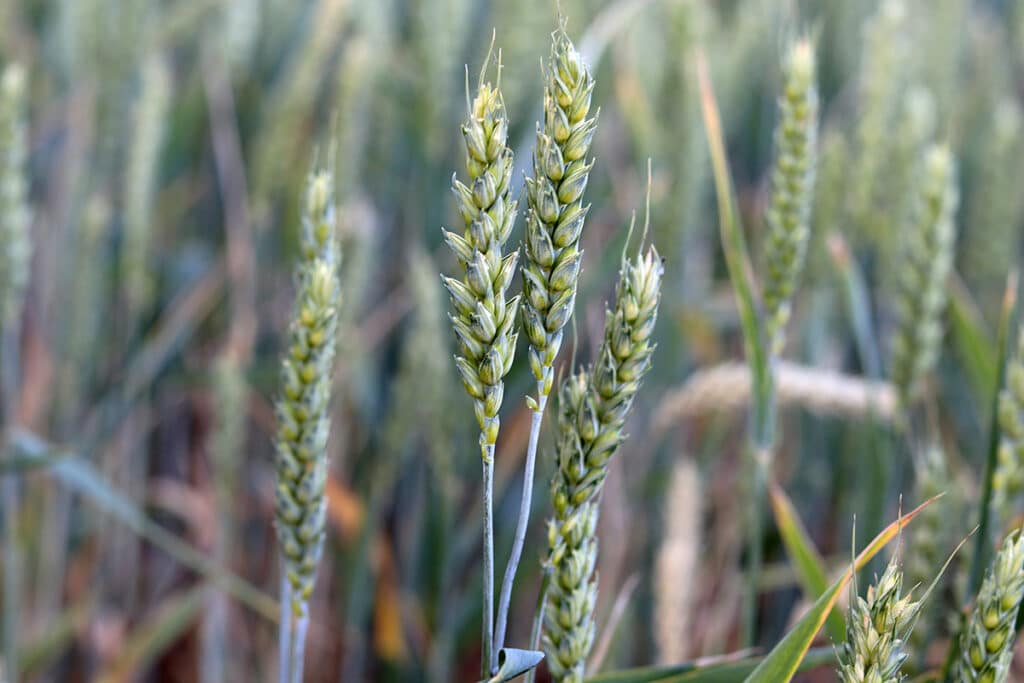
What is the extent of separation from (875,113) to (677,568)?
25.3 inches

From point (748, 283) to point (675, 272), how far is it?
1.97ft

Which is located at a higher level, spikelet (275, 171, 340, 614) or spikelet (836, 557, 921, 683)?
spikelet (275, 171, 340, 614)

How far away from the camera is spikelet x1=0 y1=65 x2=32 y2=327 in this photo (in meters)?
0.91

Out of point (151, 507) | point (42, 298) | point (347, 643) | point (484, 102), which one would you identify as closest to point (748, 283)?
point (484, 102)

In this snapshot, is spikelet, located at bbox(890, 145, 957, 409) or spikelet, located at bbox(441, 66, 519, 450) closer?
spikelet, located at bbox(441, 66, 519, 450)

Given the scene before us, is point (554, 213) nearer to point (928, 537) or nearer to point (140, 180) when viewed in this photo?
point (928, 537)

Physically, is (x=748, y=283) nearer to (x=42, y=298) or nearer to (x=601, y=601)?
(x=601, y=601)

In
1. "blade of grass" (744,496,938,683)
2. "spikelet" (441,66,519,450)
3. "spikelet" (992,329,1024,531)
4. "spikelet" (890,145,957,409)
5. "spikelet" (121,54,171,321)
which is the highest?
"spikelet" (121,54,171,321)

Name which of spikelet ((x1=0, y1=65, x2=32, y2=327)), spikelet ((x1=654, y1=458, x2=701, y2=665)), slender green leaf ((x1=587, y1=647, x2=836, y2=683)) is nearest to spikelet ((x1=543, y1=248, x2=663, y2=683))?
slender green leaf ((x1=587, y1=647, x2=836, y2=683))

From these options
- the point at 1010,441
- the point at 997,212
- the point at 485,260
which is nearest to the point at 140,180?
the point at 485,260

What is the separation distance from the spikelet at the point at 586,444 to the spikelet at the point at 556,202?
0.03 metres

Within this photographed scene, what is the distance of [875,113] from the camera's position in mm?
1237

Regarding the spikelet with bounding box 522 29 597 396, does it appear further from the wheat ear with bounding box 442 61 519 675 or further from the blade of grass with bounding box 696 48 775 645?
the blade of grass with bounding box 696 48 775 645

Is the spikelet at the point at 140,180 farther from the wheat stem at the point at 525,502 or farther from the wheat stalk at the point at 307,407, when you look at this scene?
the wheat stem at the point at 525,502
